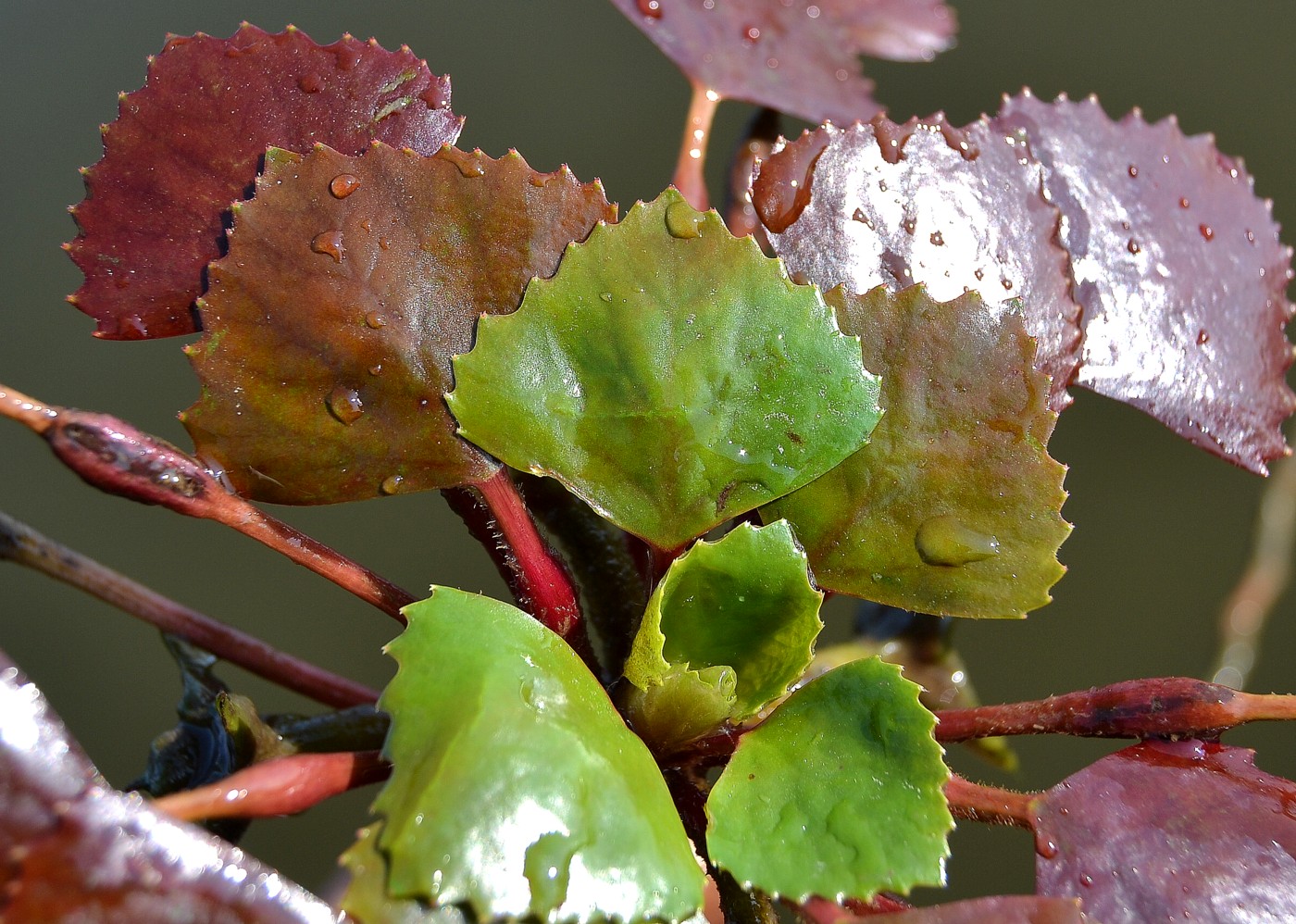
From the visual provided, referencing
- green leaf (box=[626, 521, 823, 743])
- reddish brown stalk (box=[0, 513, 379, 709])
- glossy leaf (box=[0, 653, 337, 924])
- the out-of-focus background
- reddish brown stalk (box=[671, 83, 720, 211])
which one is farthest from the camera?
the out-of-focus background

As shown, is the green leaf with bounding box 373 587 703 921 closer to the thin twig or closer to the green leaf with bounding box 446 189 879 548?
the green leaf with bounding box 446 189 879 548

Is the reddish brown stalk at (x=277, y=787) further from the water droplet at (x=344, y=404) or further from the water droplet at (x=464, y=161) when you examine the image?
the water droplet at (x=464, y=161)

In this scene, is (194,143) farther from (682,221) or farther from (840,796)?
(840,796)

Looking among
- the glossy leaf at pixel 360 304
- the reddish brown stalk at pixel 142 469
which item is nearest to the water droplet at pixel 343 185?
the glossy leaf at pixel 360 304

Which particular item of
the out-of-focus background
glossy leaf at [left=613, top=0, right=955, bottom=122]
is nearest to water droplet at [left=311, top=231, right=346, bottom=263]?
glossy leaf at [left=613, top=0, right=955, bottom=122]

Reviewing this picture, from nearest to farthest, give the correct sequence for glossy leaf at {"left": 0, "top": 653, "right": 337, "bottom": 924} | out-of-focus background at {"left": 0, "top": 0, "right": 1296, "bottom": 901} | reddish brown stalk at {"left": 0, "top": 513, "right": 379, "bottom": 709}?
glossy leaf at {"left": 0, "top": 653, "right": 337, "bottom": 924}
reddish brown stalk at {"left": 0, "top": 513, "right": 379, "bottom": 709}
out-of-focus background at {"left": 0, "top": 0, "right": 1296, "bottom": 901}

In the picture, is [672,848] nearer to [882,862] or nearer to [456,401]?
[882,862]

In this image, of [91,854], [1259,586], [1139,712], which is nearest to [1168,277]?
[1139,712]
